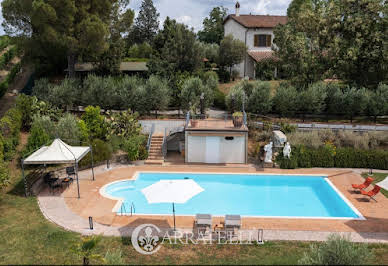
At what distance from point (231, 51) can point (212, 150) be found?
22.0 m

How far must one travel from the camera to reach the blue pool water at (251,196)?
16.4 m

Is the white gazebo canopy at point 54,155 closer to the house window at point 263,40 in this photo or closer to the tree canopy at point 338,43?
the tree canopy at point 338,43

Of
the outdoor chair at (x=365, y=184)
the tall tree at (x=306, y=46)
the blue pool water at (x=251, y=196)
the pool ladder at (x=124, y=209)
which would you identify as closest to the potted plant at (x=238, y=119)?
the blue pool water at (x=251, y=196)

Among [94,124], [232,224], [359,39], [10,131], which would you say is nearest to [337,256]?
[232,224]

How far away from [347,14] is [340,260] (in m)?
26.6

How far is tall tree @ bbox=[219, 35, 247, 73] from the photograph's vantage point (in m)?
41.4

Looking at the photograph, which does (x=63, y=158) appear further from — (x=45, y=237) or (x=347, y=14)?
(x=347, y=14)

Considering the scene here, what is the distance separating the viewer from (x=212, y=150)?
22578 millimetres

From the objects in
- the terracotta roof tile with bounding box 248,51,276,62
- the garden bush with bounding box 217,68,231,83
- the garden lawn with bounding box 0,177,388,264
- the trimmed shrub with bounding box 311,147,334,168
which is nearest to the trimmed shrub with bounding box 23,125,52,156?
the garden lawn with bounding box 0,177,388,264

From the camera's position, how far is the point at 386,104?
2733cm

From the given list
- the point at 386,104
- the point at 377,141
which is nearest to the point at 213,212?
the point at 377,141

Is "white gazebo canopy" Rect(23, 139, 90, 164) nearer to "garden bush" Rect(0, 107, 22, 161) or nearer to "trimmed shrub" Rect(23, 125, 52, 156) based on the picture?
"trimmed shrub" Rect(23, 125, 52, 156)

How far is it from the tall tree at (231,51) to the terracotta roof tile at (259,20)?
3247mm

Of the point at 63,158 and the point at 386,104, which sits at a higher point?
the point at 386,104
